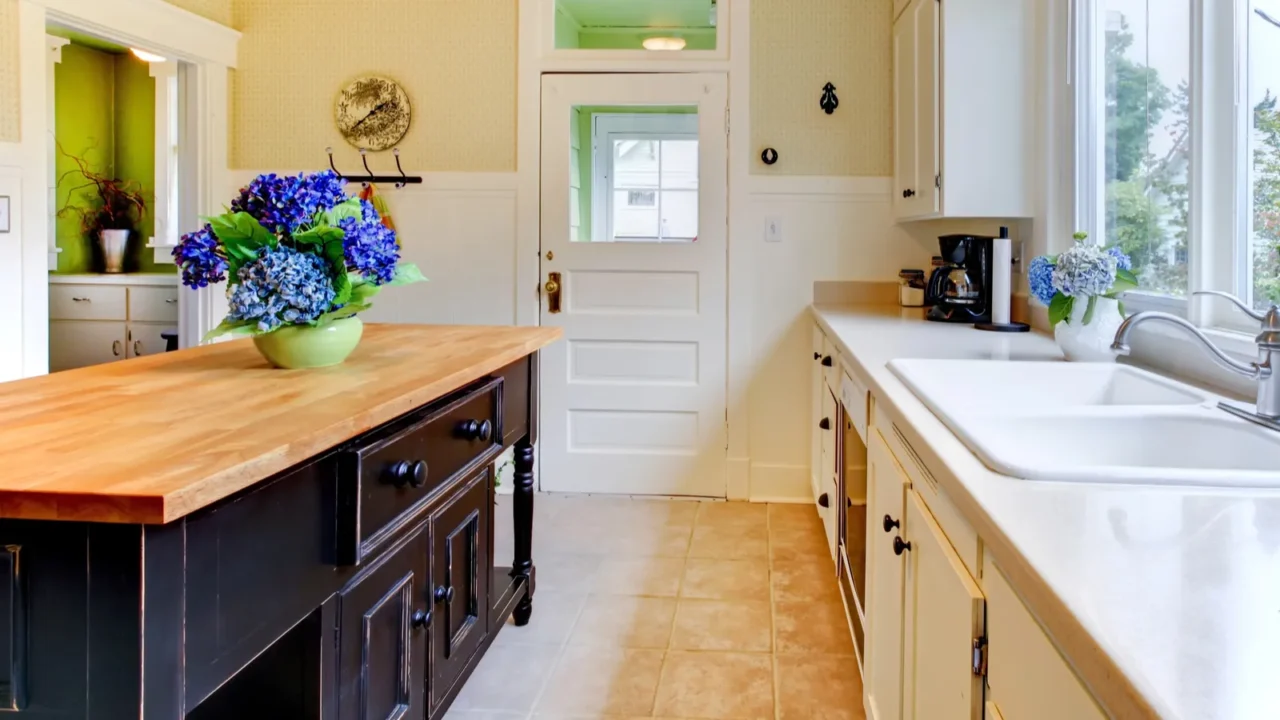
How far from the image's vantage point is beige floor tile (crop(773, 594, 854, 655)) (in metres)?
2.36

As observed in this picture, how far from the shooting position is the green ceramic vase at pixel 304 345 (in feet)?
5.00

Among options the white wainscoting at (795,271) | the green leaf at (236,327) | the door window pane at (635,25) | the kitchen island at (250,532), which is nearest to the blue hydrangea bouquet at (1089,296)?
the kitchen island at (250,532)

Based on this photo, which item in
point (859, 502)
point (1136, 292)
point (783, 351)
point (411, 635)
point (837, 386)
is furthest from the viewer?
point (783, 351)

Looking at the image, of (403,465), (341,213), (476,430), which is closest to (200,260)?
(341,213)

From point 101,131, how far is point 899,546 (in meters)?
6.26

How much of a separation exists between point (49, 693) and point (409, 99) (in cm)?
341

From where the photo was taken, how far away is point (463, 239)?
3.86 m

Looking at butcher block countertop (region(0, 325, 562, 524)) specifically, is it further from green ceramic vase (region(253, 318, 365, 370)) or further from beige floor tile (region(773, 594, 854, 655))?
beige floor tile (region(773, 594, 854, 655))

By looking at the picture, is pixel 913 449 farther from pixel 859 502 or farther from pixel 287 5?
pixel 287 5

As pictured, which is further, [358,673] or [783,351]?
[783,351]

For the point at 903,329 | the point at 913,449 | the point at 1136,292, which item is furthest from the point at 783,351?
the point at 913,449

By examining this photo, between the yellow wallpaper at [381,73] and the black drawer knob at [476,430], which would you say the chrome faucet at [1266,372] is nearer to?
the black drawer knob at [476,430]

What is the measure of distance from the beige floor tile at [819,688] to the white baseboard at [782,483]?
1520 millimetres

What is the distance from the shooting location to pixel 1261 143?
163cm
